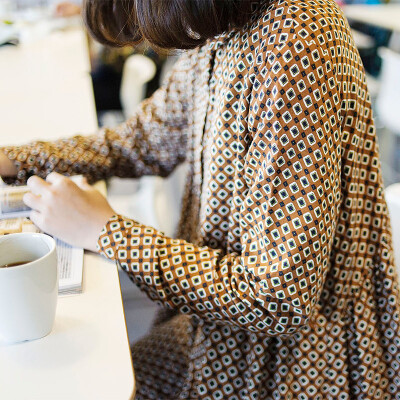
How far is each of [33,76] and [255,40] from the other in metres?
1.35

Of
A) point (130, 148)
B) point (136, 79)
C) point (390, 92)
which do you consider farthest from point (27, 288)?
point (390, 92)

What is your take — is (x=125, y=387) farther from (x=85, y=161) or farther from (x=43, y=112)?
(x=43, y=112)

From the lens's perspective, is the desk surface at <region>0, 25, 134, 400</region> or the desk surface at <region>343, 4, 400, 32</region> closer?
the desk surface at <region>0, 25, 134, 400</region>

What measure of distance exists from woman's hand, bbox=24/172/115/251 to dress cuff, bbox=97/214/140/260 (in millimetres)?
14

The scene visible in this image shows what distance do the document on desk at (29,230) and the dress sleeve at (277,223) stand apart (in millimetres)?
66

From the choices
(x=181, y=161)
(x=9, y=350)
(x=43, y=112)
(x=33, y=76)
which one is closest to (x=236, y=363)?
(x=9, y=350)

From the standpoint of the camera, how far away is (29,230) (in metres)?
0.80

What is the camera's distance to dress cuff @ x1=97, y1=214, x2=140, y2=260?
2.41ft

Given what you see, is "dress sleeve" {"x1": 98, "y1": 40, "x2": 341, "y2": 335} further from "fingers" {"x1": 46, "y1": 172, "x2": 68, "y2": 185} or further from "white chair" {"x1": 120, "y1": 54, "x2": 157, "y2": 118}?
"white chair" {"x1": 120, "y1": 54, "x2": 157, "y2": 118}

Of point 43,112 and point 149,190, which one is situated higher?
point 43,112

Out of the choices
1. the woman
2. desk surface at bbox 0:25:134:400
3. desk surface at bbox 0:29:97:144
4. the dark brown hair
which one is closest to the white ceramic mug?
desk surface at bbox 0:25:134:400

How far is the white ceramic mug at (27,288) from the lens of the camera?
1.82ft

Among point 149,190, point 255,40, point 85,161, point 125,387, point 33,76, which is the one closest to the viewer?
point 125,387

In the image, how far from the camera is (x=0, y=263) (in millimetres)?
626
